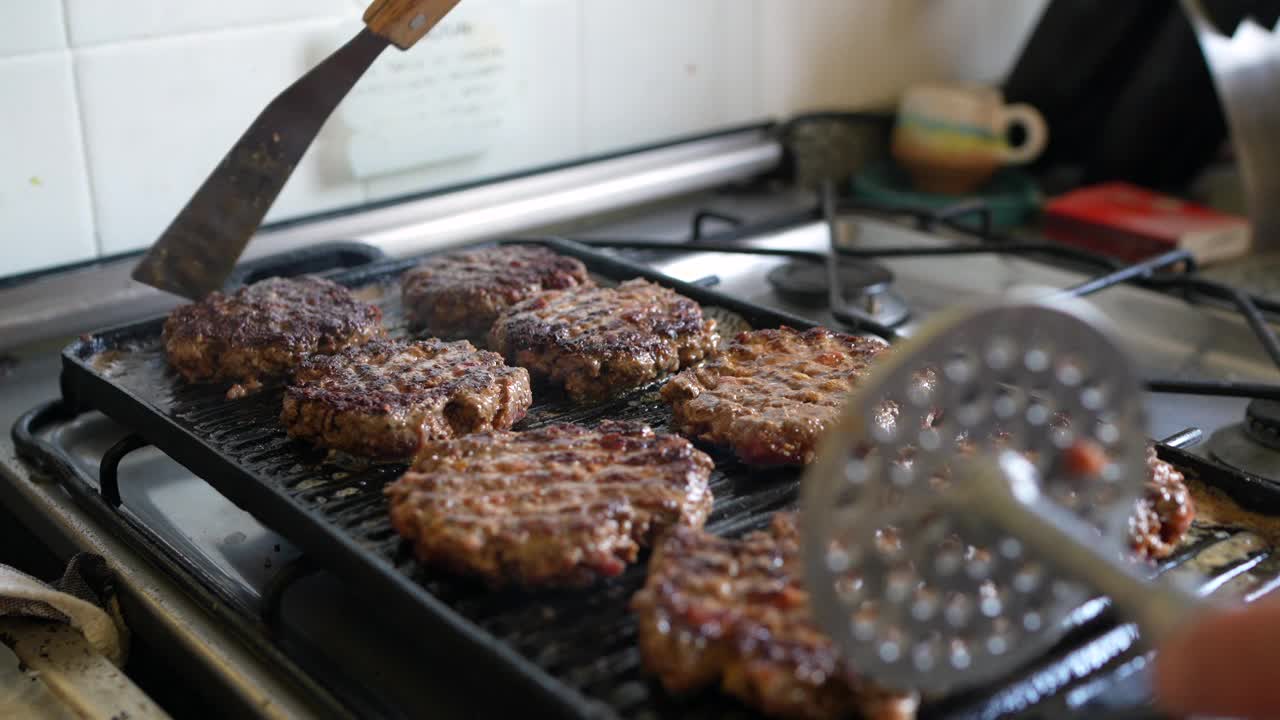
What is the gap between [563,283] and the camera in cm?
163

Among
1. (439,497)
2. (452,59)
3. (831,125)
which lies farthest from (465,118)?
(439,497)

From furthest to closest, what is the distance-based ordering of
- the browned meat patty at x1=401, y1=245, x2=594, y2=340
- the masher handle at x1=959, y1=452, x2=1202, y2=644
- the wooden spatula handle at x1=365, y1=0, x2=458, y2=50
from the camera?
the browned meat patty at x1=401, y1=245, x2=594, y2=340 → the wooden spatula handle at x1=365, y1=0, x2=458, y2=50 → the masher handle at x1=959, y1=452, x2=1202, y2=644

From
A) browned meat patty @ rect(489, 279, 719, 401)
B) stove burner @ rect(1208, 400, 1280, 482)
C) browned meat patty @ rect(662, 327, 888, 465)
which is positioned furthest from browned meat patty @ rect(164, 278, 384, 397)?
stove burner @ rect(1208, 400, 1280, 482)

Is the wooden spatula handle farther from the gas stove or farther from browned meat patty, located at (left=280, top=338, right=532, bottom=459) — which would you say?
the gas stove

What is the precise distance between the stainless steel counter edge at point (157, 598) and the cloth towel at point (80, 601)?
0.02 meters

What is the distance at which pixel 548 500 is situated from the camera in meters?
1.08

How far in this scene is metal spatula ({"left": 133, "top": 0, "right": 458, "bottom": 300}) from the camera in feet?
4.75

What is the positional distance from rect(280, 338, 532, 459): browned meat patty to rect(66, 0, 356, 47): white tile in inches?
24.4

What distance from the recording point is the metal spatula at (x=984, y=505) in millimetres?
723

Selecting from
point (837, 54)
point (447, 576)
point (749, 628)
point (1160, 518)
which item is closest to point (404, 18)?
point (447, 576)

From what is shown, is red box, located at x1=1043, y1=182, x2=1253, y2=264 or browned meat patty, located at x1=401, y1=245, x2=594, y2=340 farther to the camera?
red box, located at x1=1043, y1=182, x2=1253, y2=264

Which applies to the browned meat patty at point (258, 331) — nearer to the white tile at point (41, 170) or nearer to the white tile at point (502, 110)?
the white tile at point (41, 170)

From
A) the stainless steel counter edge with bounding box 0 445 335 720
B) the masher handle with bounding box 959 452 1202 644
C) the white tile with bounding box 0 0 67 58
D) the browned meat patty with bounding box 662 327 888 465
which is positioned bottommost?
the stainless steel counter edge with bounding box 0 445 335 720

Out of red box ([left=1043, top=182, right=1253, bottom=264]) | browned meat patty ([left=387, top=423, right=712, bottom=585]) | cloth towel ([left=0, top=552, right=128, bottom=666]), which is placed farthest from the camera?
red box ([left=1043, top=182, right=1253, bottom=264])
